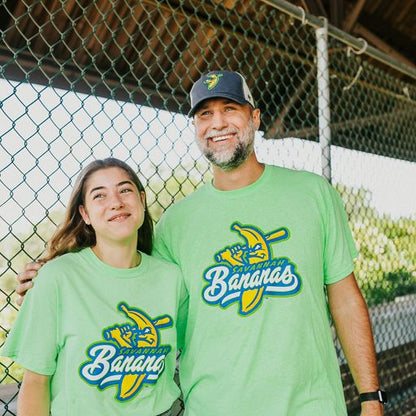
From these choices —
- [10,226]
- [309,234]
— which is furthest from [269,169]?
[10,226]

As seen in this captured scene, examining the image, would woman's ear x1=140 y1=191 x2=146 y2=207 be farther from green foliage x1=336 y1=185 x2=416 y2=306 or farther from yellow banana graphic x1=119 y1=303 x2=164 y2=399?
green foliage x1=336 y1=185 x2=416 y2=306

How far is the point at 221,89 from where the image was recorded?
6.14 feet

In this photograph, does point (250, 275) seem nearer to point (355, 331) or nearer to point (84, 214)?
point (355, 331)

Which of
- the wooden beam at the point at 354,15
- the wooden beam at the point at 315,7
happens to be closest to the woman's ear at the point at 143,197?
the wooden beam at the point at 315,7

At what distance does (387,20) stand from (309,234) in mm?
6216

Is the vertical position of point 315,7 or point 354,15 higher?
point 315,7

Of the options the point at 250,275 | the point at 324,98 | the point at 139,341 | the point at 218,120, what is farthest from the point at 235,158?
the point at 324,98

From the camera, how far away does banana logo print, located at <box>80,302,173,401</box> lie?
4.71 feet

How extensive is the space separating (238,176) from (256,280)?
1.27 ft

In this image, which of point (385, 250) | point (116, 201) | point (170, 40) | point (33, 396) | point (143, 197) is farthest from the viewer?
point (385, 250)

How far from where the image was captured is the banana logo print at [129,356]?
4.71 feet

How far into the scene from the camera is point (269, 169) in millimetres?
1869

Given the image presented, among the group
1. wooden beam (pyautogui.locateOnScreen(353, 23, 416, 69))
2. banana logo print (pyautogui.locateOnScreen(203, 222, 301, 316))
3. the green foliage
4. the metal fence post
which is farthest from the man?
wooden beam (pyautogui.locateOnScreen(353, 23, 416, 69))

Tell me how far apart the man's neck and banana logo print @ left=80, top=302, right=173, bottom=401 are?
0.54 m
